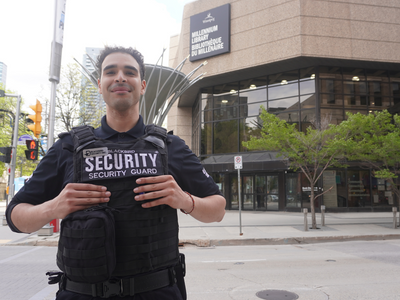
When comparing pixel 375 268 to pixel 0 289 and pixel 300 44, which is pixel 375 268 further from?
pixel 300 44

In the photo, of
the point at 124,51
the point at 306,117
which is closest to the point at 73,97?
the point at 306,117

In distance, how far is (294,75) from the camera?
21.5m

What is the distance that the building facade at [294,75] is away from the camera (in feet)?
64.3

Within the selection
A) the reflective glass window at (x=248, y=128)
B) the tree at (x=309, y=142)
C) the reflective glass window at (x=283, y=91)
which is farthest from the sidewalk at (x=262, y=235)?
the reflective glass window at (x=283, y=91)

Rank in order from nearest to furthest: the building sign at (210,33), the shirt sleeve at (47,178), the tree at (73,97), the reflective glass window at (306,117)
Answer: the shirt sleeve at (47,178), the reflective glass window at (306,117), the building sign at (210,33), the tree at (73,97)

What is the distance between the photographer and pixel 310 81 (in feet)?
68.8

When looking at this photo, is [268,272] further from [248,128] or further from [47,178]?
[248,128]

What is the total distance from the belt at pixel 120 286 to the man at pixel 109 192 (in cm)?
2

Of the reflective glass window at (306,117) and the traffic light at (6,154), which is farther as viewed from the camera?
the reflective glass window at (306,117)

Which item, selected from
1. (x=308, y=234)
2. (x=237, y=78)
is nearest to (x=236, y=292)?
(x=308, y=234)

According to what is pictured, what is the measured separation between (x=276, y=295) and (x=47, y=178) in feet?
14.3

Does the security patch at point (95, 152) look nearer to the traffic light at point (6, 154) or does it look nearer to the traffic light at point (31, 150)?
the traffic light at point (31, 150)

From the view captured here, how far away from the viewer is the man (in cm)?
156

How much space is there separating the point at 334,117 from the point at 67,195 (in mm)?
21158
